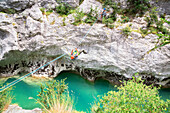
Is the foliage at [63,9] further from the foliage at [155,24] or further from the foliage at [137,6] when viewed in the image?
the foliage at [155,24]

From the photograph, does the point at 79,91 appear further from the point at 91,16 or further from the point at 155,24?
the point at 155,24

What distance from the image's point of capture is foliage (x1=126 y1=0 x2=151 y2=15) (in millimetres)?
8506

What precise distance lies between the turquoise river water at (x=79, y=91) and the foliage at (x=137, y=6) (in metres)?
6.20

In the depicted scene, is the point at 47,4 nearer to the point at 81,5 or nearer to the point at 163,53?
the point at 81,5

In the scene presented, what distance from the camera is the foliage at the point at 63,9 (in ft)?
30.1

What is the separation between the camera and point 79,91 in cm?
846

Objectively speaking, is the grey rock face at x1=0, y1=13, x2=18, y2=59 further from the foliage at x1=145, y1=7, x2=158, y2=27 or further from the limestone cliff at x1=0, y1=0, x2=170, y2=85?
the foliage at x1=145, y1=7, x2=158, y2=27

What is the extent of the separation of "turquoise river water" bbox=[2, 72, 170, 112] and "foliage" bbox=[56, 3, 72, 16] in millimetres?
5388

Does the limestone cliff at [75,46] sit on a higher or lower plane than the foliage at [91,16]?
lower

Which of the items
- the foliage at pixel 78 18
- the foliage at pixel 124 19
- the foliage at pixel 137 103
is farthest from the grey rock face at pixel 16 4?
the foliage at pixel 137 103

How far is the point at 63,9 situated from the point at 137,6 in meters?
6.03

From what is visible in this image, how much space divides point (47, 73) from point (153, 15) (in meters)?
9.39

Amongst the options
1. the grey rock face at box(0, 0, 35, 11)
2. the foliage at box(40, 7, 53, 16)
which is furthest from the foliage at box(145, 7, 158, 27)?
the grey rock face at box(0, 0, 35, 11)

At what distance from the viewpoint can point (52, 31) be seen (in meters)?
8.34
